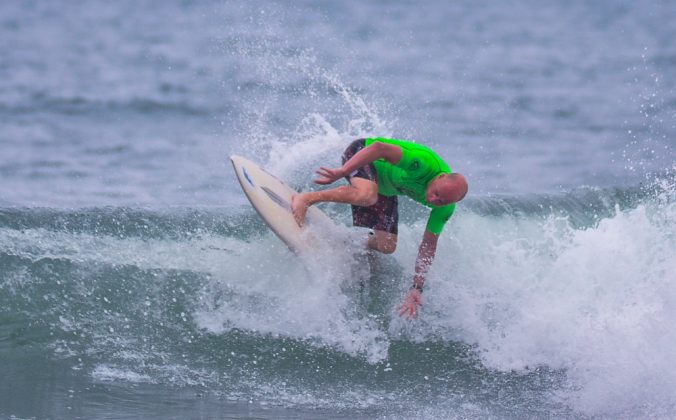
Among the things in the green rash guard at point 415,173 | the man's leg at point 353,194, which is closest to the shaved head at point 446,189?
the green rash guard at point 415,173

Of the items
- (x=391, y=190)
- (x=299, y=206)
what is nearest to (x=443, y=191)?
(x=391, y=190)

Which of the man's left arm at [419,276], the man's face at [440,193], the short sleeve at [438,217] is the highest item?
the man's face at [440,193]

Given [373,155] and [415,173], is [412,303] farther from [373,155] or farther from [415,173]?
[373,155]

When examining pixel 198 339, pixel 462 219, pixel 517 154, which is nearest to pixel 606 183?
pixel 517 154

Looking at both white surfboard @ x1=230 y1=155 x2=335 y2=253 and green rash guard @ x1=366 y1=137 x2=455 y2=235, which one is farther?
white surfboard @ x1=230 y1=155 x2=335 y2=253

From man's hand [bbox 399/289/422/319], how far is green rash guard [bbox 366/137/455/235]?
401 millimetres

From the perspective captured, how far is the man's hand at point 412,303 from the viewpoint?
599 cm

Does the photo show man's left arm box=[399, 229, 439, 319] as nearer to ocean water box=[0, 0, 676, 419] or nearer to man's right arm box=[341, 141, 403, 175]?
ocean water box=[0, 0, 676, 419]

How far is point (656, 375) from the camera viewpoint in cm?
585

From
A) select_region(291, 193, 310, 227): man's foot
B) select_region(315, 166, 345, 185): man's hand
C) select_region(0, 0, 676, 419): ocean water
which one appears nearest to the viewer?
select_region(315, 166, 345, 185): man's hand

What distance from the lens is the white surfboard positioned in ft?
21.0

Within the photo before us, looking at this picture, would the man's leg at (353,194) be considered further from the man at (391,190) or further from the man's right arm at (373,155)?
the man's right arm at (373,155)

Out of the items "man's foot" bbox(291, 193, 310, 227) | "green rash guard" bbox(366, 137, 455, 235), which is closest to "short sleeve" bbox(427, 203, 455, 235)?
"green rash guard" bbox(366, 137, 455, 235)

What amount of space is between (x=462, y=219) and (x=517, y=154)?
531 centimetres
